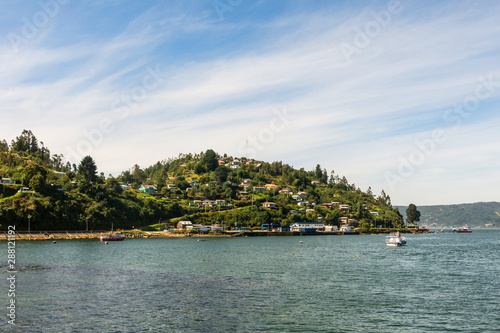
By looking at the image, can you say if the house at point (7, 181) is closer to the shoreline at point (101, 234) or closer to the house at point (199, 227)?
the shoreline at point (101, 234)

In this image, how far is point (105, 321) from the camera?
1220 inches

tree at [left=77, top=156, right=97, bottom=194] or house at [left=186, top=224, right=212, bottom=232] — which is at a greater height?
tree at [left=77, top=156, right=97, bottom=194]

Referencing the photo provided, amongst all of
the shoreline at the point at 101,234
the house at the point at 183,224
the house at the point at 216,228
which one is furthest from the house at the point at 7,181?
the house at the point at 216,228

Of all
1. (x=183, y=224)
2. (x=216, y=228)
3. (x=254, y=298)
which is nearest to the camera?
(x=254, y=298)

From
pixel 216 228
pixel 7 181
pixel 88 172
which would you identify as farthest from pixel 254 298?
pixel 88 172

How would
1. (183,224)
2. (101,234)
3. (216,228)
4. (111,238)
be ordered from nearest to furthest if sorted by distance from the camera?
(111,238) < (101,234) < (183,224) < (216,228)

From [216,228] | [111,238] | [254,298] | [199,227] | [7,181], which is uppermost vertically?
[7,181]

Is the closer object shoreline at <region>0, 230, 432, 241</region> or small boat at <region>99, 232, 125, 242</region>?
shoreline at <region>0, 230, 432, 241</region>

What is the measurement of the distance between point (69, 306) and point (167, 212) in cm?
16594

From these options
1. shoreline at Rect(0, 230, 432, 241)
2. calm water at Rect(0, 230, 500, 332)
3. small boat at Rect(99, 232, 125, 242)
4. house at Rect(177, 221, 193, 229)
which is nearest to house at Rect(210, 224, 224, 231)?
shoreline at Rect(0, 230, 432, 241)

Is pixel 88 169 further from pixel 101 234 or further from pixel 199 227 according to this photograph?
pixel 199 227

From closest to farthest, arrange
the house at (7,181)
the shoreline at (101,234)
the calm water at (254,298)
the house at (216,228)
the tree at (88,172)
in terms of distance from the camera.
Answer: the calm water at (254,298) → the shoreline at (101,234) → the house at (7,181) → the tree at (88,172) → the house at (216,228)

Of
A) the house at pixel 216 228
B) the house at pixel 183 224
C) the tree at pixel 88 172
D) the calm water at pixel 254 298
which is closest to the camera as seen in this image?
the calm water at pixel 254 298

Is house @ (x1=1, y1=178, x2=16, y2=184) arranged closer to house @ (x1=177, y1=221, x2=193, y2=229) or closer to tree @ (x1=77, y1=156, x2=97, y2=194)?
tree @ (x1=77, y1=156, x2=97, y2=194)
